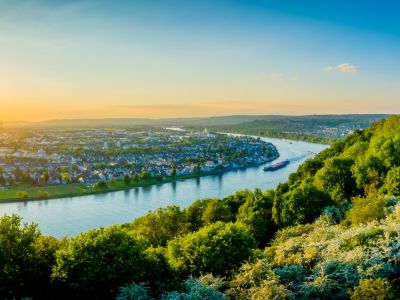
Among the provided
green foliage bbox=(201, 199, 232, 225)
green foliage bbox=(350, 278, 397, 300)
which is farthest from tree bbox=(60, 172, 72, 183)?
green foliage bbox=(350, 278, 397, 300)

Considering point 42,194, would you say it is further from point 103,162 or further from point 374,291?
point 374,291

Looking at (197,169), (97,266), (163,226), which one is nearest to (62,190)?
(197,169)

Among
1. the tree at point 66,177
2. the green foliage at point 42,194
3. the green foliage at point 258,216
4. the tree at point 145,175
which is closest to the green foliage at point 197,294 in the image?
the green foliage at point 258,216

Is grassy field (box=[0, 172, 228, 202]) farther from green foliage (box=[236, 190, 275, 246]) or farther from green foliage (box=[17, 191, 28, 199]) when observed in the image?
green foliage (box=[236, 190, 275, 246])

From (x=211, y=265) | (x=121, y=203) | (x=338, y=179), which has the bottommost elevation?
(x=121, y=203)

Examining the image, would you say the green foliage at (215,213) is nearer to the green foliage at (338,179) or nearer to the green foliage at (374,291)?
the green foliage at (338,179)

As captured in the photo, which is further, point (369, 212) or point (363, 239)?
point (369, 212)

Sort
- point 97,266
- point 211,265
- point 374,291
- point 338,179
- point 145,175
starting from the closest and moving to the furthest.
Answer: point 374,291 → point 97,266 → point 211,265 → point 338,179 → point 145,175
